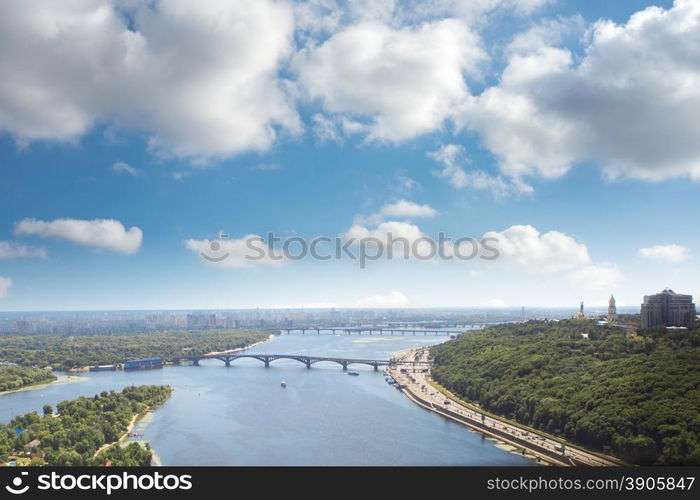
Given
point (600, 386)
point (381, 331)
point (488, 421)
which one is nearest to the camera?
point (600, 386)

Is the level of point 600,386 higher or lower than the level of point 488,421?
higher

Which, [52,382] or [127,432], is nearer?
[127,432]

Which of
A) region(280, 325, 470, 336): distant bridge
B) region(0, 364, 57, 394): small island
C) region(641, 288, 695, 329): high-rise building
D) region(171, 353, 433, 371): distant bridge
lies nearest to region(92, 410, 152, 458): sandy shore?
region(0, 364, 57, 394): small island

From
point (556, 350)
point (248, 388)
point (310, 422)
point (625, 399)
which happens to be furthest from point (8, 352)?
point (625, 399)

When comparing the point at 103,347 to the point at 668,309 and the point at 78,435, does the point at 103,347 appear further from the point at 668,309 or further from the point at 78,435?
the point at 668,309

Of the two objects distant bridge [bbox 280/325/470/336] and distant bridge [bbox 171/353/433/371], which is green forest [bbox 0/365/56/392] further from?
distant bridge [bbox 280/325/470/336]

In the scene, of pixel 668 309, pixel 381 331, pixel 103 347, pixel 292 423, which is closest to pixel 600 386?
pixel 292 423
